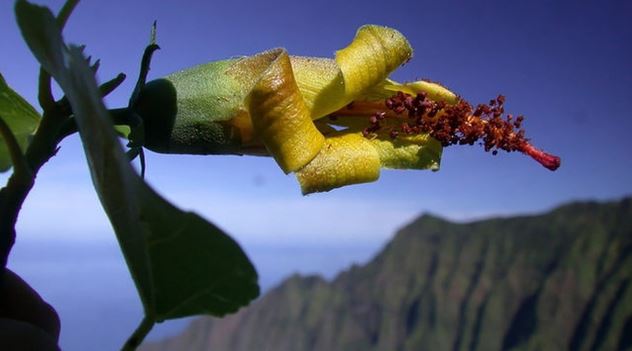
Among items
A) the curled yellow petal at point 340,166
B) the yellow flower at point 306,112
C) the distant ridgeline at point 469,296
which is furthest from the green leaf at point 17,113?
the distant ridgeline at point 469,296

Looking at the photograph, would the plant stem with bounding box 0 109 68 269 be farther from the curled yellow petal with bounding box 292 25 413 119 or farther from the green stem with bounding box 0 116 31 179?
the curled yellow petal with bounding box 292 25 413 119

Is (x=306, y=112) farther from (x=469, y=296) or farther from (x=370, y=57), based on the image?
(x=469, y=296)

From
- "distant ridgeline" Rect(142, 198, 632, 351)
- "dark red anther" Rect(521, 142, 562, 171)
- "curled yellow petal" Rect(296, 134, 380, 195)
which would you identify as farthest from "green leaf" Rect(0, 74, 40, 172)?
"distant ridgeline" Rect(142, 198, 632, 351)

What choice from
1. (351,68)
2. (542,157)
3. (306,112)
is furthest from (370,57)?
(542,157)

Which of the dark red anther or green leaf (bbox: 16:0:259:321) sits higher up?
the dark red anther

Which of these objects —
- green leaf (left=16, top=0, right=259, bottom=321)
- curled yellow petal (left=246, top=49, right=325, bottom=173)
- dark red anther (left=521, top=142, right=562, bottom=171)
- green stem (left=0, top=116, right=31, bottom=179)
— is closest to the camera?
green leaf (left=16, top=0, right=259, bottom=321)

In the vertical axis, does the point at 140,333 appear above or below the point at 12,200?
below

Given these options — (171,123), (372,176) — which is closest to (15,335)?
(171,123)

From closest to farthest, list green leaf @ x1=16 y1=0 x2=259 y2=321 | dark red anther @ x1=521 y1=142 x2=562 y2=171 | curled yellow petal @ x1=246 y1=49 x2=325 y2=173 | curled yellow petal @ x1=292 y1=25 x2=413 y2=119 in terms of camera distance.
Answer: green leaf @ x1=16 y1=0 x2=259 y2=321
curled yellow petal @ x1=246 y1=49 x2=325 y2=173
curled yellow petal @ x1=292 y1=25 x2=413 y2=119
dark red anther @ x1=521 y1=142 x2=562 y2=171
